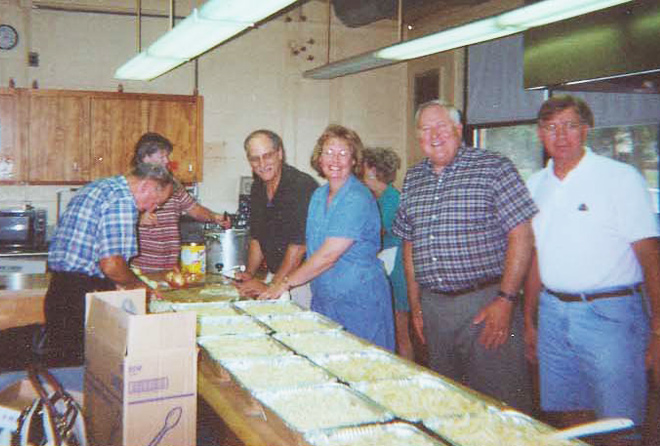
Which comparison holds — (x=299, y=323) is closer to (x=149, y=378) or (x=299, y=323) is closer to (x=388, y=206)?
(x=149, y=378)

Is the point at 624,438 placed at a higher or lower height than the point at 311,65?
lower

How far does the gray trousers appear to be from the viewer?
2.73 m

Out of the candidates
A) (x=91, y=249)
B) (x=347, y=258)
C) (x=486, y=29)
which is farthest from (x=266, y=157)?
(x=486, y=29)

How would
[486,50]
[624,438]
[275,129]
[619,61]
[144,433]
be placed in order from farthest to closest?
[275,129], [486,50], [619,61], [624,438], [144,433]

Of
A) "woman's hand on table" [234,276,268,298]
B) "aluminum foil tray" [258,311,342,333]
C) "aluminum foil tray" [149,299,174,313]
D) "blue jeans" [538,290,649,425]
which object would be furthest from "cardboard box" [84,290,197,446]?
"blue jeans" [538,290,649,425]

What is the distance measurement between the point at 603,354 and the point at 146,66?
3480 millimetres

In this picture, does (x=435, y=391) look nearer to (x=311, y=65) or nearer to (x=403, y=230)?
(x=403, y=230)

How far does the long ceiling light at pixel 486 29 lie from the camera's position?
107 inches

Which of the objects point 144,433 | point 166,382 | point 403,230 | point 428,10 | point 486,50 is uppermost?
point 428,10

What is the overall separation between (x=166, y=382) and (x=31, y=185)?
17.5ft

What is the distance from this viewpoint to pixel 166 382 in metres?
1.81

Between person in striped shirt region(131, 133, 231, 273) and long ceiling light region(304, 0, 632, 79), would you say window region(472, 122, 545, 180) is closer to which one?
long ceiling light region(304, 0, 632, 79)

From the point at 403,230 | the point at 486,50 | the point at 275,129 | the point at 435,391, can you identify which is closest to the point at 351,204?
the point at 403,230

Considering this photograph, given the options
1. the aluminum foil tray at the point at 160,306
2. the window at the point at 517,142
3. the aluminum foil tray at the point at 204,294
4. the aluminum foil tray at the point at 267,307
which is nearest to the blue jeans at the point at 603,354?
the aluminum foil tray at the point at 267,307
